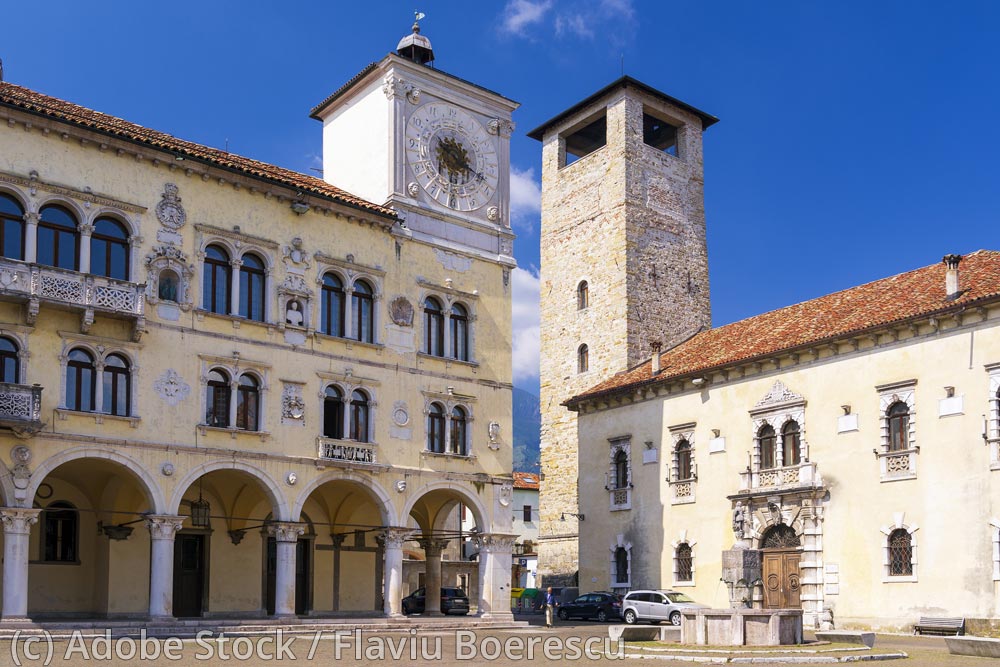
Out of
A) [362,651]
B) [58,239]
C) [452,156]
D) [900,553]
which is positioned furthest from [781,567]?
[58,239]

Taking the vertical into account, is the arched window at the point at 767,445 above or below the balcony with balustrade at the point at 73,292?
below

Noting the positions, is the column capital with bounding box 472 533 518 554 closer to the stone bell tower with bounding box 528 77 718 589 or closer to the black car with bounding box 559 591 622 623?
the black car with bounding box 559 591 622 623

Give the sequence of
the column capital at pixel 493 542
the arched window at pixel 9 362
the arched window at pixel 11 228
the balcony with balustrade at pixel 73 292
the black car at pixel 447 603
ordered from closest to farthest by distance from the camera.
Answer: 1. the balcony with balustrade at pixel 73 292
2. the arched window at pixel 9 362
3. the arched window at pixel 11 228
4. the column capital at pixel 493 542
5. the black car at pixel 447 603

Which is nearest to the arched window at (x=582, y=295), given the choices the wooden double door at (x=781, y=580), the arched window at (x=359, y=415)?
the wooden double door at (x=781, y=580)

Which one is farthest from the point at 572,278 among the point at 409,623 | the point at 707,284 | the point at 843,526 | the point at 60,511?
the point at 60,511

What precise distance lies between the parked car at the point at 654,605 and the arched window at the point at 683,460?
4266mm

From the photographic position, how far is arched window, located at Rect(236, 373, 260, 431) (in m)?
27.4

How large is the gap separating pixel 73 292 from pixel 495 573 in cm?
1369

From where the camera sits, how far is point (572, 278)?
50344 mm

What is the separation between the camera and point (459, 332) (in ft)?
106

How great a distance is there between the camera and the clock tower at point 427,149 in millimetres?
31828

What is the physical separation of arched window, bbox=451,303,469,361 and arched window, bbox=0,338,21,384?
39.2ft

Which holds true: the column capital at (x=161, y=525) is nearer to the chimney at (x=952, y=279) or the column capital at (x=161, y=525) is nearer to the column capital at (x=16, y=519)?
the column capital at (x=16, y=519)

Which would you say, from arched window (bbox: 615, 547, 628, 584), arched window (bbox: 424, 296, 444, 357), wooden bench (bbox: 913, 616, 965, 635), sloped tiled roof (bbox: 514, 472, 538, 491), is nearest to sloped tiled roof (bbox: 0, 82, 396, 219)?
arched window (bbox: 424, 296, 444, 357)
